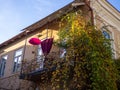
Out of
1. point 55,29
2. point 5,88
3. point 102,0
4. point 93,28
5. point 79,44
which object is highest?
point 102,0

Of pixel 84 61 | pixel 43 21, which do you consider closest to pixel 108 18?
pixel 43 21

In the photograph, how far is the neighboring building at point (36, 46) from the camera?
12.9m

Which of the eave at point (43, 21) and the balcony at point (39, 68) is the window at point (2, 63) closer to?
the eave at point (43, 21)

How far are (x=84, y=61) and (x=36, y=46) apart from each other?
237 inches

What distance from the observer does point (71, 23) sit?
36.3 feet

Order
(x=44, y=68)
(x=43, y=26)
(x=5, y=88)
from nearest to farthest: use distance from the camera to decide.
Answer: (x=44, y=68) → (x=43, y=26) → (x=5, y=88)

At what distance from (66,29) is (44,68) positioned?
2.16m

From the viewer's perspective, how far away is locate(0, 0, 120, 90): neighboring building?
509 inches

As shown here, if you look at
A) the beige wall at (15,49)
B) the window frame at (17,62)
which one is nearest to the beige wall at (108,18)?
the beige wall at (15,49)

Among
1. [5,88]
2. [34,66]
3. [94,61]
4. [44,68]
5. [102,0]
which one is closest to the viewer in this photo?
[94,61]

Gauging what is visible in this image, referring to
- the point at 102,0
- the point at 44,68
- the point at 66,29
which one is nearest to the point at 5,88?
the point at 44,68

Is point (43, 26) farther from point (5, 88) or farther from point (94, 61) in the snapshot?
point (94, 61)

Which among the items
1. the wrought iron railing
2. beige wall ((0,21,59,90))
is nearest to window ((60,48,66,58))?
the wrought iron railing

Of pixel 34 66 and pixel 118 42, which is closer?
pixel 34 66
